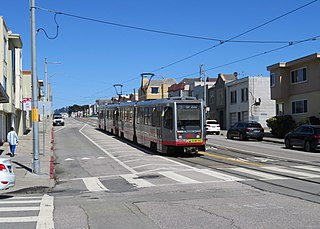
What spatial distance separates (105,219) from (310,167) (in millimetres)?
11993

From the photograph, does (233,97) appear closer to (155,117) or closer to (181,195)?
(155,117)

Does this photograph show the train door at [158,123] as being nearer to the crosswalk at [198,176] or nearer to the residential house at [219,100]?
the crosswalk at [198,176]

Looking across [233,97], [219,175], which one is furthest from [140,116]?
[233,97]

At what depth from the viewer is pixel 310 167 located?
1831cm

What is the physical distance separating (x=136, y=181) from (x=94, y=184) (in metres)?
1.43

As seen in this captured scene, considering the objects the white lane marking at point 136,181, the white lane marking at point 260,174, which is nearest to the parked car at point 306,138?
the white lane marking at point 260,174

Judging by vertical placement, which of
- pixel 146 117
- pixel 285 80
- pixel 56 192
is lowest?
pixel 56 192

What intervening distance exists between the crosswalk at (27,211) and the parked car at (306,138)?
18.6 m

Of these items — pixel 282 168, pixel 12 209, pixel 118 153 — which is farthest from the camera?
pixel 118 153

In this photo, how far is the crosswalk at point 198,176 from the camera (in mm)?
14586

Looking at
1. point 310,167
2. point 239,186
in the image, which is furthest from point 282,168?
point 239,186

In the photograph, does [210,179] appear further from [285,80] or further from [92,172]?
[285,80]

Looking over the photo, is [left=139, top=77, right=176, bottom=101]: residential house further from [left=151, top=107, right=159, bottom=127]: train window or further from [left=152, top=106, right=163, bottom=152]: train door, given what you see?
[left=152, top=106, right=163, bottom=152]: train door

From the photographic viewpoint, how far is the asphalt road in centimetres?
848
